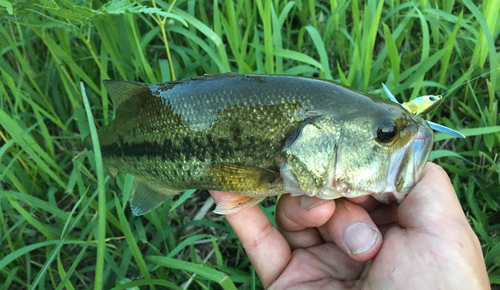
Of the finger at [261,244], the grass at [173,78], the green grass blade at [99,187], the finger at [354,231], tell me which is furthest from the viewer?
the grass at [173,78]

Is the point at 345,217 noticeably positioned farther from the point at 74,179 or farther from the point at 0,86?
the point at 0,86

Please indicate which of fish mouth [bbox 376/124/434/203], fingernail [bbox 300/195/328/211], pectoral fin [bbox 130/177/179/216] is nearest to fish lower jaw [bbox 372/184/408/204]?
fish mouth [bbox 376/124/434/203]

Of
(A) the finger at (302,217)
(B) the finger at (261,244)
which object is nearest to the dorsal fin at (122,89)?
(B) the finger at (261,244)

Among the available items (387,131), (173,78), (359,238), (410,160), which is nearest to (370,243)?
(359,238)

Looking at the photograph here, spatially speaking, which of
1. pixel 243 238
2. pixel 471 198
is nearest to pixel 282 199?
pixel 243 238

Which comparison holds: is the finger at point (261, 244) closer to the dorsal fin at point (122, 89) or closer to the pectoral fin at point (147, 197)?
the pectoral fin at point (147, 197)

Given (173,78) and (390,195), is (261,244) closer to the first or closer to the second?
(390,195)
